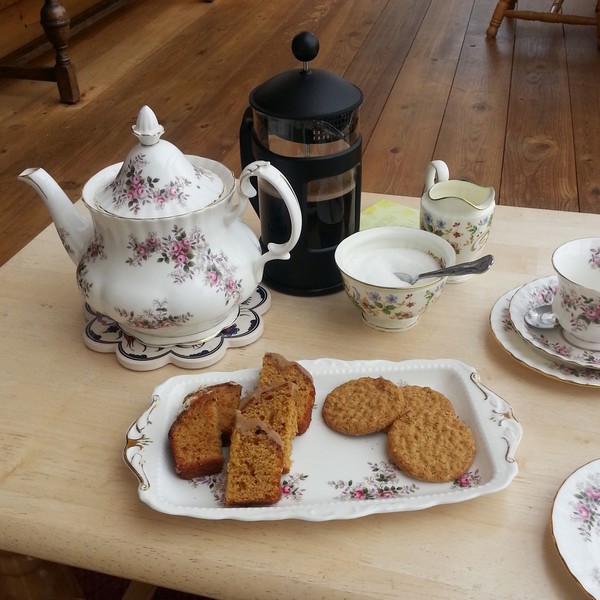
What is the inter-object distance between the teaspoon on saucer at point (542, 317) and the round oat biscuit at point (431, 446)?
0.17m

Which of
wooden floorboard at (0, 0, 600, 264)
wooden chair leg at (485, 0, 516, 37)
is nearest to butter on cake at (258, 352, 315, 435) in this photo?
wooden floorboard at (0, 0, 600, 264)

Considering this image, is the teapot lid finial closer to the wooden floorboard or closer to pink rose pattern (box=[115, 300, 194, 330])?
pink rose pattern (box=[115, 300, 194, 330])

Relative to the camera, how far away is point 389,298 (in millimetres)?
747

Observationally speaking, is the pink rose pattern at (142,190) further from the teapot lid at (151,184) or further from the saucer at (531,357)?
the saucer at (531,357)

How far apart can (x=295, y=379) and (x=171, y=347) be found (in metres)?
0.15

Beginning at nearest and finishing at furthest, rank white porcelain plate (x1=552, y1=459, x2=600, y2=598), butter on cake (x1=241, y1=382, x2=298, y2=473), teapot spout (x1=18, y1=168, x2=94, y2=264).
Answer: white porcelain plate (x1=552, y1=459, x2=600, y2=598) < butter on cake (x1=241, y1=382, x2=298, y2=473) < teapot spout (x1=18, y1=168, x2=94, y2=264)

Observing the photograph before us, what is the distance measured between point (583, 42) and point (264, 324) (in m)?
2.49

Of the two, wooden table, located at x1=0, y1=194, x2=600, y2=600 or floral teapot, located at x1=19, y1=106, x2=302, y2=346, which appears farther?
floral teapot, located at x1=19, y1=106, x2=302, y2=346

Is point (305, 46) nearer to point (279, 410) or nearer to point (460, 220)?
point (460, 220)

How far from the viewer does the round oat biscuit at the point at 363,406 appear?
0.66 m

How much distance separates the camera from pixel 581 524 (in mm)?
562

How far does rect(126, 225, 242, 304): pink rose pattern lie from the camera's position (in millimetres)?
699

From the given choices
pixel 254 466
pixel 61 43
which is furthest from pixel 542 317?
pixel 61 43

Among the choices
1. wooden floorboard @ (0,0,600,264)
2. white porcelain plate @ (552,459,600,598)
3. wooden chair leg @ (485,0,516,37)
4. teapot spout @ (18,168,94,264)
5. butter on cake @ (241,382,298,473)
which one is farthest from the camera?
wooden chair leg @ (485,0,516,37)
